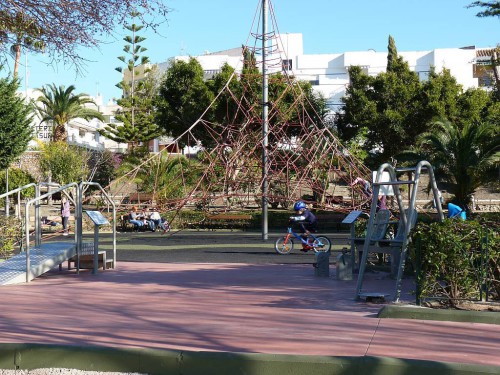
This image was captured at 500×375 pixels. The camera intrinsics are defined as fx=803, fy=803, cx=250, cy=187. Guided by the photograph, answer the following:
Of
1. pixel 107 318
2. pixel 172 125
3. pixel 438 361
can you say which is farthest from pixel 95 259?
pixel 172 125

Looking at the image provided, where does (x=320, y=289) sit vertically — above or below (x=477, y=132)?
below

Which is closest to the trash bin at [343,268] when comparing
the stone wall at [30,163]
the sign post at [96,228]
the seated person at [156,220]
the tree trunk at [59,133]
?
the sign post at [96,228]

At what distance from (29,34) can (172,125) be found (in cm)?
3900

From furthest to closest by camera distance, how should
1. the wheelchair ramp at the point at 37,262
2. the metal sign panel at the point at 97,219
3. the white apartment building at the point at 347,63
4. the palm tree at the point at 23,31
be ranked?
the white apartment building at the point at 347,63 < the metal sign panel at the point at 97,219 < the wheelchair ramp at the point at 37,262 < the palm tree at the point at 23,31

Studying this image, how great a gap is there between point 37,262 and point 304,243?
7705mm

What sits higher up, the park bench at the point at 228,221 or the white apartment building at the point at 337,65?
the white apartment building at the point at 337,65

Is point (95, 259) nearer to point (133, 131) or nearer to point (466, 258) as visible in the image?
point (466, 258)

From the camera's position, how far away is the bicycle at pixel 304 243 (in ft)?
63.5

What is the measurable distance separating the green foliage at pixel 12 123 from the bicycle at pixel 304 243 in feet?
66.5

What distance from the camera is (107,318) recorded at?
9.12m

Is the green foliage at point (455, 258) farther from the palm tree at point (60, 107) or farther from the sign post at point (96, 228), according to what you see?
the palm tree at point (60, 107)

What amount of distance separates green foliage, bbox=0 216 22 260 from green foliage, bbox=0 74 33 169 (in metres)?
19.1

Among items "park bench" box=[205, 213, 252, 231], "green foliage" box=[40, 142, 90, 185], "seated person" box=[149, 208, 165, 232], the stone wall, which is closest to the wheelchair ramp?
"seated person" box=[149, 208, 165, 232]

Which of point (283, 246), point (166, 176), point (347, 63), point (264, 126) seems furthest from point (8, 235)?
point (347, 63)
